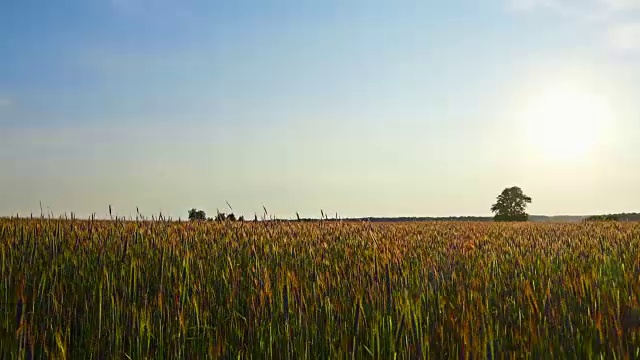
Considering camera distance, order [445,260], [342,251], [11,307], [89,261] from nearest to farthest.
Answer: [11,307] → [89,261] → [445,260] → [342,251]

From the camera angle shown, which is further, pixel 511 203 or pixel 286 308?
pixel 511 203

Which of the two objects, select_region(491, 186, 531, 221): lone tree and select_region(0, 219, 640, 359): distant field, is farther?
select_region(491, 186, 531, 221): lone tree

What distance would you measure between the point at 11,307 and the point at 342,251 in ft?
10.4

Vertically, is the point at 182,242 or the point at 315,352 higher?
the point at 182,242

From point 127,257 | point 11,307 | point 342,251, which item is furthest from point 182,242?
point 11,307

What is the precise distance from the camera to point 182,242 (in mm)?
5730

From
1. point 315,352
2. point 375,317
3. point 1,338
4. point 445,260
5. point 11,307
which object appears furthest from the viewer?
point 445,260

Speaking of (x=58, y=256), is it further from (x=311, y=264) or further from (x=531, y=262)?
(x=531, y=262)

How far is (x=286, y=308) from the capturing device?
306 centimetres

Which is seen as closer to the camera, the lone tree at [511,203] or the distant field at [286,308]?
the distant field at [286,308]

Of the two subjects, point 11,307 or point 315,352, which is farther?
point 11,307

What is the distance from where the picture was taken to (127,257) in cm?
463

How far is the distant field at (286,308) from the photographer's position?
2.55 meters

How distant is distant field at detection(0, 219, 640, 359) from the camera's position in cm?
255
